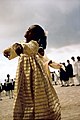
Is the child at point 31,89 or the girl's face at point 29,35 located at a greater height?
the girl's face at point 29,35

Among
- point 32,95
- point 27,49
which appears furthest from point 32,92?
point 27,49

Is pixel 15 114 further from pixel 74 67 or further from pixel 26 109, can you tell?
pixel 74 67

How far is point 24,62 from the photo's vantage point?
18.1ft

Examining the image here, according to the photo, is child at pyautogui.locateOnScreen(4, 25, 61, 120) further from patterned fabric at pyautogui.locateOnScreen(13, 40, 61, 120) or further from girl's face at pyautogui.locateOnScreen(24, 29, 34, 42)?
girl's face at pyautogui.locateOnScreen(24, 29, 34, 42)

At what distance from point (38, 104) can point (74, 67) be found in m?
15.5

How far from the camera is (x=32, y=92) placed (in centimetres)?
537

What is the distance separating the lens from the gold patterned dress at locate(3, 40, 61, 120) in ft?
17.3

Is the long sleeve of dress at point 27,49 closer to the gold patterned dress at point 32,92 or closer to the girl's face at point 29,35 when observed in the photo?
the gold patterned dress at point 32,92

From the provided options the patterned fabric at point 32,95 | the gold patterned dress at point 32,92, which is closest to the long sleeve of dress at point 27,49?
the gold patterned dress at point 32,92

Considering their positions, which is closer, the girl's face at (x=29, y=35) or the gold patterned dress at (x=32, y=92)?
the gold patterned dress at (x=32, y=92)

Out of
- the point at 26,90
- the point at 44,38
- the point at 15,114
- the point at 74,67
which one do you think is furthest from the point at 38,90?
the point at 74,67

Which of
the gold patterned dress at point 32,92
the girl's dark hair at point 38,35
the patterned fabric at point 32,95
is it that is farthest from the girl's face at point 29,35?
the patterned fabric at point 32,95

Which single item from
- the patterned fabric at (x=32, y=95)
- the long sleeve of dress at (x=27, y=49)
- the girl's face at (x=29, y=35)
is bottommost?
the patterned fabric at (x=32, y=95)

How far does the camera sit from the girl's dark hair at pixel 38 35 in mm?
5815
